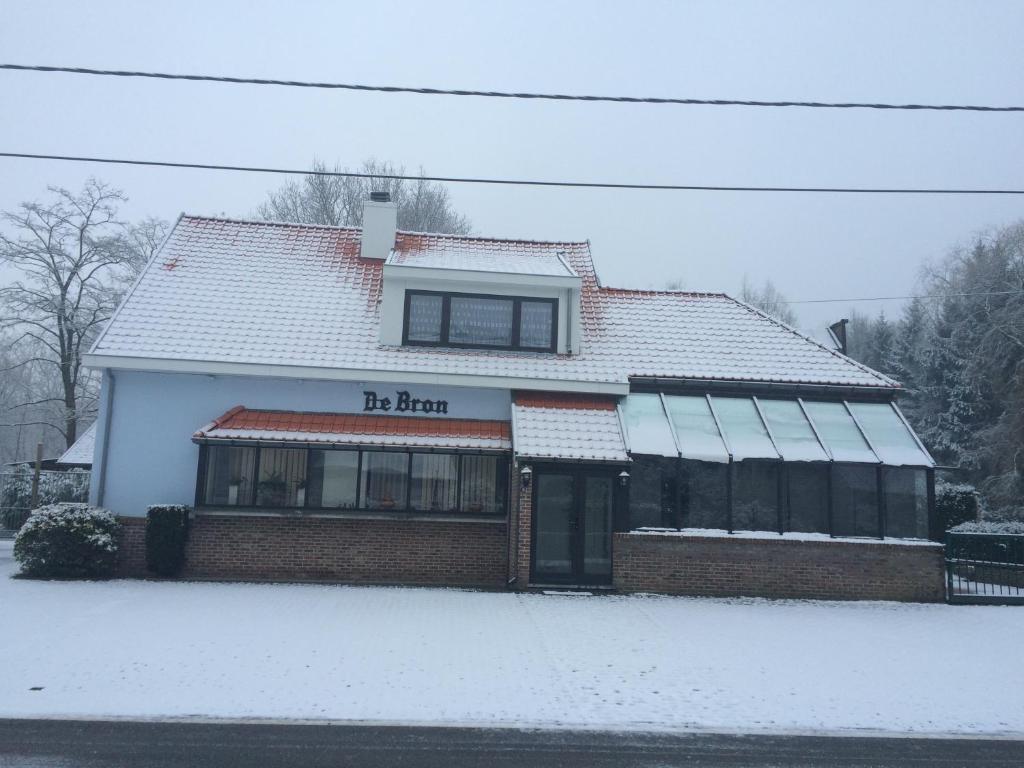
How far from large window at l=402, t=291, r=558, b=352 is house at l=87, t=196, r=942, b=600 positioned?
430 mm

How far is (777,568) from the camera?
14.3 m

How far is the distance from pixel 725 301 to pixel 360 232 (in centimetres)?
987

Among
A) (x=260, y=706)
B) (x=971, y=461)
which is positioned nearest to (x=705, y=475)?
(x=260, y=706)

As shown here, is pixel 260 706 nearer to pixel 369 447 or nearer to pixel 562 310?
pixel 369 447

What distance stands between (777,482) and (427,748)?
1010cm

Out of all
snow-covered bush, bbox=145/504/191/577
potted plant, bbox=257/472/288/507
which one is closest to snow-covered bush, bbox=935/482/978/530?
potted plant, bbox=257/472/288/507

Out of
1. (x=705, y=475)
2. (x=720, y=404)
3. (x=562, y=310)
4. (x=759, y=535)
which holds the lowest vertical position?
(x=759, y=535)

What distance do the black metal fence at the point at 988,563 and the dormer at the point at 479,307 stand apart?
8.88 m

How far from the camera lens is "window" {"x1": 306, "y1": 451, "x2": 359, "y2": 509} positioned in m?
14.7

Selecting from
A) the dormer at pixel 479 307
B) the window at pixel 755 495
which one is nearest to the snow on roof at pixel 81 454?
the dormer at pixel 479 307

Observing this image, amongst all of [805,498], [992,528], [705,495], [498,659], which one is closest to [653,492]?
[705,495]

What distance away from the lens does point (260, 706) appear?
749cm

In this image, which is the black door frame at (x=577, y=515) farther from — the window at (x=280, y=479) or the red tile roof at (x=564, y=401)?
the window at (x=280, y=479)

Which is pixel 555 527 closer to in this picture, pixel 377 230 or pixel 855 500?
pixel 855 500
